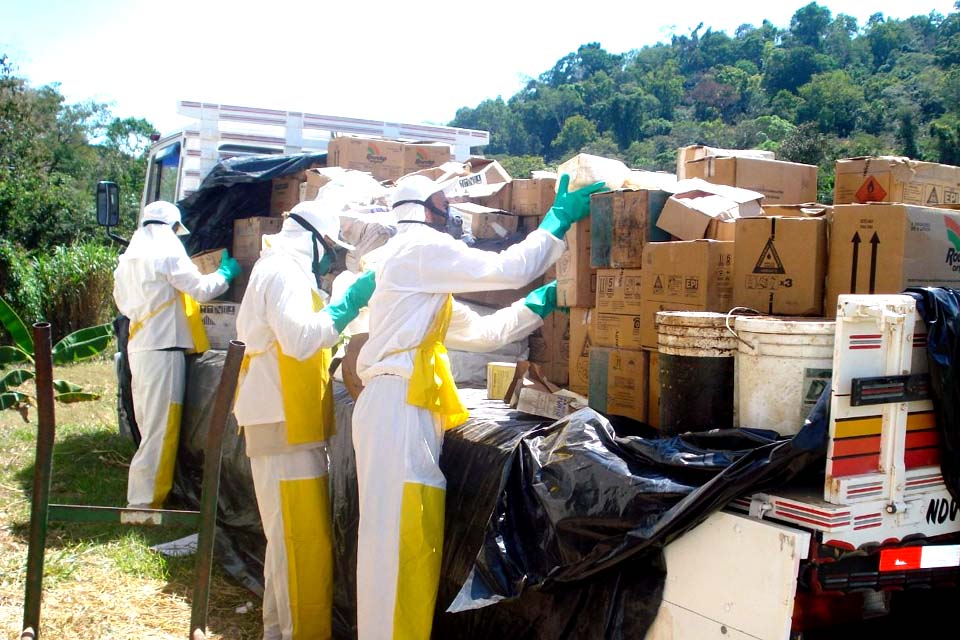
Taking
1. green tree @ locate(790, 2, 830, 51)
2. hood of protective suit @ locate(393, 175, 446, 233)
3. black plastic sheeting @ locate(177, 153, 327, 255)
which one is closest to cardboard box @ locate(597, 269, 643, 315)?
hood of protective suit @ locate(393, 175, 446, 233)

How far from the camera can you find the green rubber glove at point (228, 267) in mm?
6066

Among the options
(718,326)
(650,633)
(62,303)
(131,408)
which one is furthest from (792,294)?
(62,303)

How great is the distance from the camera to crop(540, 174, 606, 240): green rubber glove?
3410 millimetres

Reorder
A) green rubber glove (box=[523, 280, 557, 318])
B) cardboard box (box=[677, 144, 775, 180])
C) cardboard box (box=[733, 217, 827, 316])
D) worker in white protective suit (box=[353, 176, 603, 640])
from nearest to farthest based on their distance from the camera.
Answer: cardboard box (box=[733, 217, 827, 316]) < worker in white protective suit (box=[353, 176, 603, 640]) < green rubber glove (box=[523, 280, 557, 318]) < cardboard box (box=[677, 144, 775, 180])

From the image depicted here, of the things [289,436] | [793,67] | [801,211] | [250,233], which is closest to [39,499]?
[289,436]

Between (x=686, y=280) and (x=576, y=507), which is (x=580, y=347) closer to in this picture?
(x=686, y=280)

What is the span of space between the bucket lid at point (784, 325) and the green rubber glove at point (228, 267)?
4.40 meters

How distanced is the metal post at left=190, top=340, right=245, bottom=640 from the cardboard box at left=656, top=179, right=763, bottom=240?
5.51 ft

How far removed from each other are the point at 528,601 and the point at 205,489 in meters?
1.18

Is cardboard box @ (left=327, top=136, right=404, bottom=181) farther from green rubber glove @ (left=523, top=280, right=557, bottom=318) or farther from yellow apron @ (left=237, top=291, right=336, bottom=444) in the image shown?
green rubber glove @ (left=523, top=280, right=557, bottom=318)

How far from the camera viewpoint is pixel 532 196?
4.70m

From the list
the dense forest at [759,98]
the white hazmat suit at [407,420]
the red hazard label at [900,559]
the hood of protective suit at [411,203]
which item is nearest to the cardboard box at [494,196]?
the hood of protective suit at [411,203]

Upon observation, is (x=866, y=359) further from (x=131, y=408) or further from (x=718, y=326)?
(x=131, y=408)

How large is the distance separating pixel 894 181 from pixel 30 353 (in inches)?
364
